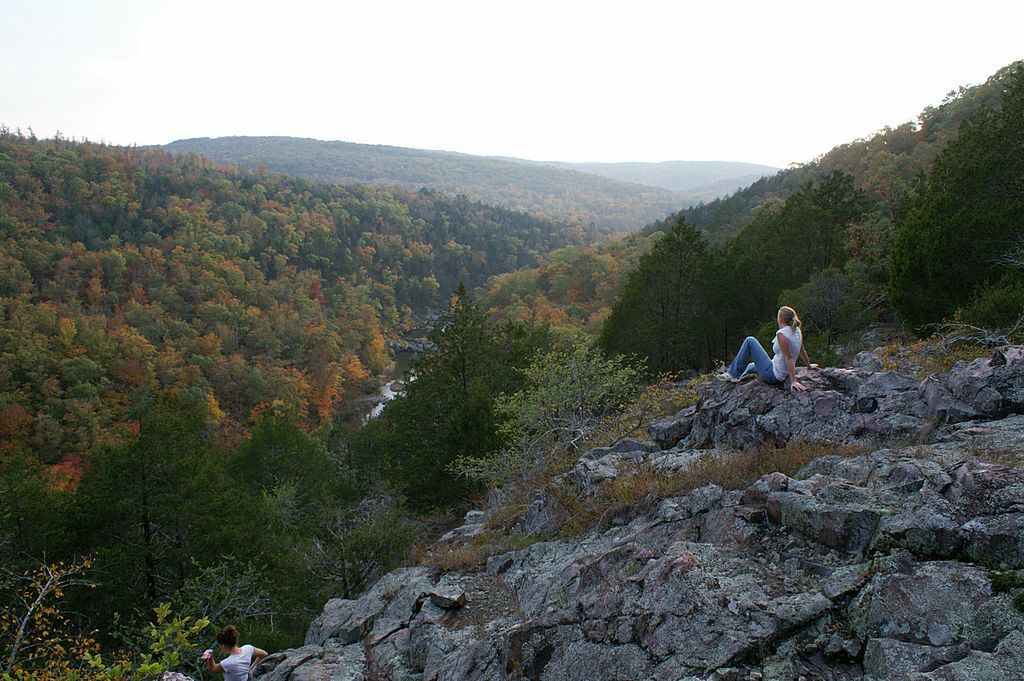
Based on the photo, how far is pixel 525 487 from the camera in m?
11.7

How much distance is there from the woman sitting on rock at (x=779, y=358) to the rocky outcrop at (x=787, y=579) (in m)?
0.31

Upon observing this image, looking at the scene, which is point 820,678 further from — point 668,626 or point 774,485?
point 774,485

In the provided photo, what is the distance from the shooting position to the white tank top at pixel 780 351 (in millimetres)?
8328

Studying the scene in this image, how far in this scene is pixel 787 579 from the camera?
5.00 metres

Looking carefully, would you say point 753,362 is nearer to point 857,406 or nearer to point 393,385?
point 857,406

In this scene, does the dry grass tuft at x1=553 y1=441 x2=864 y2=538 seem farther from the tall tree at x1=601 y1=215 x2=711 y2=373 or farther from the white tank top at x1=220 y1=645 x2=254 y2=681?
the tall tree at x1=601 y1=215 x2=711 y2=373

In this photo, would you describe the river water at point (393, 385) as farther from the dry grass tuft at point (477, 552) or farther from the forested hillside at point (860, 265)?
the dry grass tuft at point (477, 552)

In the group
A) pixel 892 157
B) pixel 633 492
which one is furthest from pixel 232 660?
pixel 892 157

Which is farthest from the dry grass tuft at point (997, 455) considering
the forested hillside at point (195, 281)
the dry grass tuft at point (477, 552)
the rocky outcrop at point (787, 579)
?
the forested hillside at point (195, 281)

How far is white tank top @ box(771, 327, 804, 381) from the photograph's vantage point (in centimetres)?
833

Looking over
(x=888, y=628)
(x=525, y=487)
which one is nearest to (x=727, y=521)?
(x=888, y=628)

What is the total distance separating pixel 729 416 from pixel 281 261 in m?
109

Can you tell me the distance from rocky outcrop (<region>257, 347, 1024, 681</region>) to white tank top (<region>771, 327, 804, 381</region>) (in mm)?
321

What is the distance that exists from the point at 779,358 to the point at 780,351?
5.2 inches
